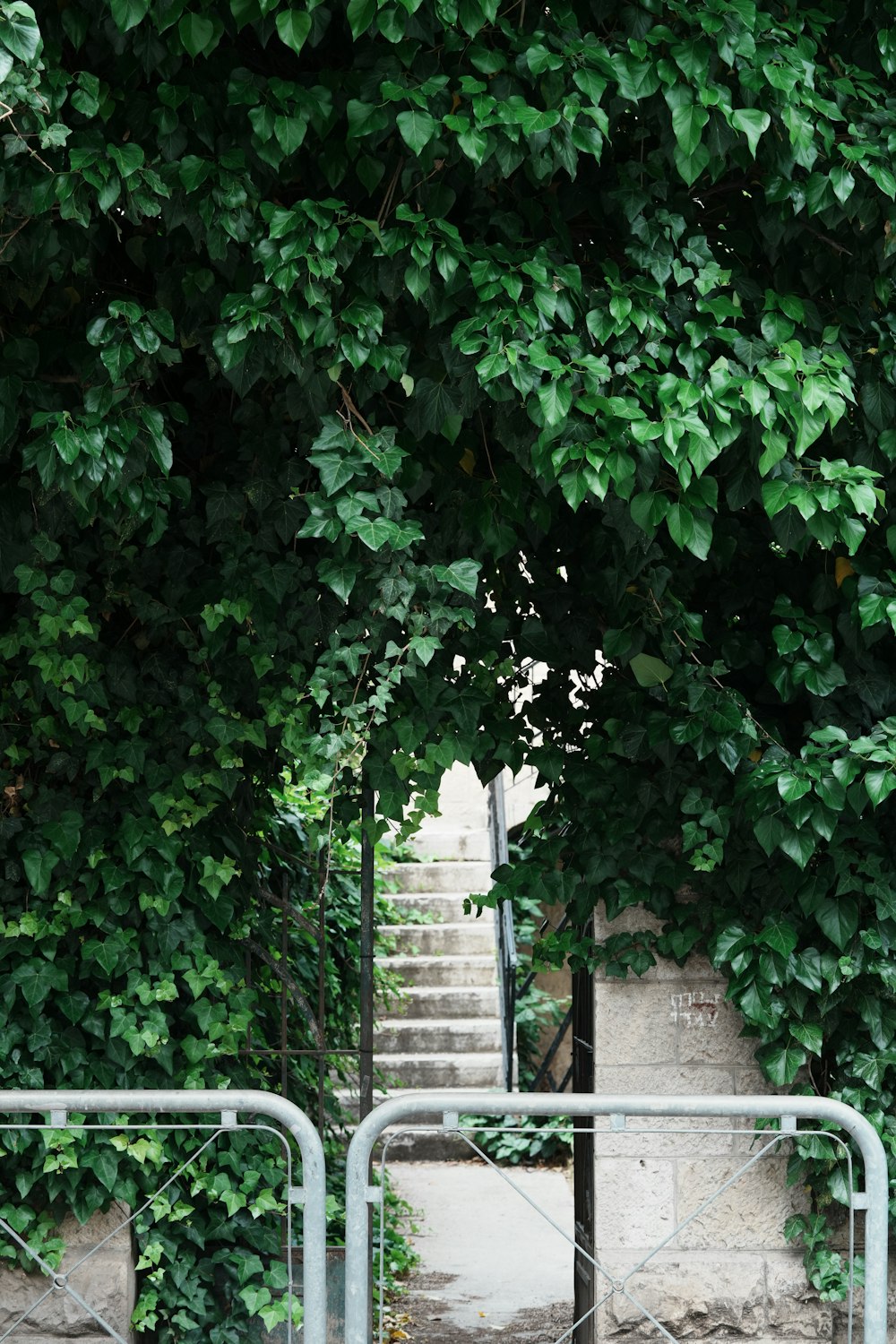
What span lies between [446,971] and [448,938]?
0.77ft

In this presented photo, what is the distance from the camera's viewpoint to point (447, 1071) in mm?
8328

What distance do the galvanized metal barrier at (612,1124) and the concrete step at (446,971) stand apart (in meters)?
6.04

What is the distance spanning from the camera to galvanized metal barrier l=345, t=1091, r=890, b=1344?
2.85 m

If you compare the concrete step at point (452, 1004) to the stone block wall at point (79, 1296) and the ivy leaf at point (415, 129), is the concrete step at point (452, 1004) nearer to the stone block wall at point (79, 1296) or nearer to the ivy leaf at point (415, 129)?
the stone block wall at point (79, 1296)

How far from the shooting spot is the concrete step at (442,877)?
941 cm

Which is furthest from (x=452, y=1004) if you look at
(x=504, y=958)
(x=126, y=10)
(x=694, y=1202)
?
(x=126, y=10)

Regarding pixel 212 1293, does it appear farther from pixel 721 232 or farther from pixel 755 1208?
pixel 721 232

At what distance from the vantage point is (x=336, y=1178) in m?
5.72

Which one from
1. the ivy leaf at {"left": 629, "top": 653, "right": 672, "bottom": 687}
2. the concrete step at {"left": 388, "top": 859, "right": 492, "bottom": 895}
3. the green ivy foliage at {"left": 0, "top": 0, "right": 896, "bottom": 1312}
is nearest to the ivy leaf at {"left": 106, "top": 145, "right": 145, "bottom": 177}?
the green ivy foliage at {"left": 0, "top": 0, "right": 896, "bottom": 1312}

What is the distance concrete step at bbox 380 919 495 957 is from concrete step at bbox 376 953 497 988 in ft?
0.34

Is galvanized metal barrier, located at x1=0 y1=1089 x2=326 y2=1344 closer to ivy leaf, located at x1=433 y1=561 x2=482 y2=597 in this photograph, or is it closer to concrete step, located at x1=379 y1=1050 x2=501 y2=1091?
ivy leaf, located at x1=433 y1=561 x2=482 y2=597

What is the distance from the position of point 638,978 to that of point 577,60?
2.39 metres

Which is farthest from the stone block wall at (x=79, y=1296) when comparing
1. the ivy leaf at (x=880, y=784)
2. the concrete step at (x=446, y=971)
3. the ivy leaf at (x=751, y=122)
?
the concrete step at (x=446, y=971)

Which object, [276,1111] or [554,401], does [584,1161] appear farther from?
[554,401]
